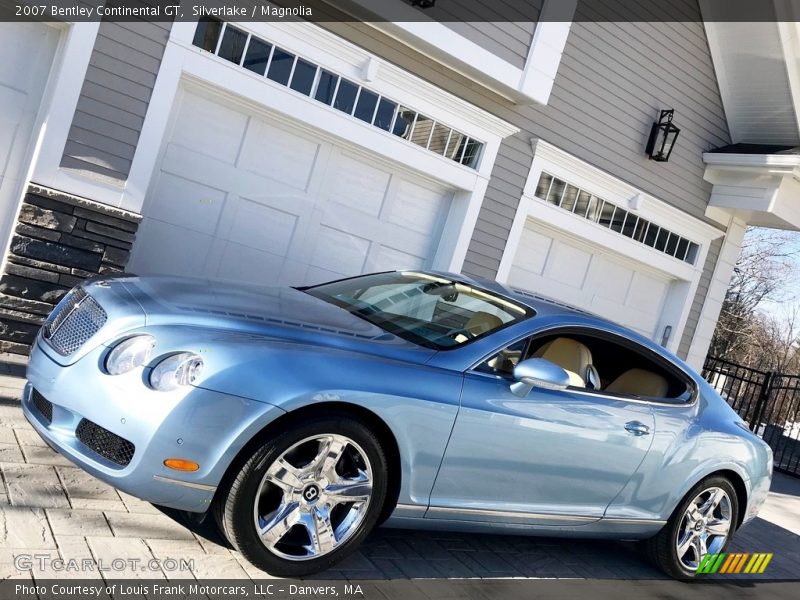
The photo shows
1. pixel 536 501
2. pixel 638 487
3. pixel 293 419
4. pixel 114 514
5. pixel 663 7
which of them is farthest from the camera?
pixel 663 7

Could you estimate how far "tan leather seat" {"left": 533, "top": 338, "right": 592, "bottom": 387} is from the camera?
461 cm

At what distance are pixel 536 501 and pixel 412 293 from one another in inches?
53.7

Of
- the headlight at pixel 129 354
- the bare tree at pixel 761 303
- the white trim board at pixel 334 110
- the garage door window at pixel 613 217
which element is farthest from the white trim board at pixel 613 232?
the bare tree at pixel 761 303

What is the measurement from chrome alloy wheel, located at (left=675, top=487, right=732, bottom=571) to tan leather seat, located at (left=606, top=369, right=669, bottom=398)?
0.72 m

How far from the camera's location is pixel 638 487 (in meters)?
4.65

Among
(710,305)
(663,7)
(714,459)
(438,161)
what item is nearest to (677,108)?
(663,7)

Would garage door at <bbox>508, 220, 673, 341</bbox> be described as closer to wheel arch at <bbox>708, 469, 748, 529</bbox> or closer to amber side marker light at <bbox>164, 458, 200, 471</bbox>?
wheel arch at <bbox>708, 469, 748, 529</bbox>

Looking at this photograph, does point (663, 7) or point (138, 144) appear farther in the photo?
point (663, 7)

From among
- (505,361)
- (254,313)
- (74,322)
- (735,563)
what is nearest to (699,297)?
(735,563)

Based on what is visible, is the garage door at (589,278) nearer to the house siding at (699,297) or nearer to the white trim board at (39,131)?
the house siding at (699,297)

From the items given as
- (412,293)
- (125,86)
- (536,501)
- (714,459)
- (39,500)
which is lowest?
(39,500)

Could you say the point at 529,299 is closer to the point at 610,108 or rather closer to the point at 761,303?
the point at 610,108

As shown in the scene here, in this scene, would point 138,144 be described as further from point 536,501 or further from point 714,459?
point 714,459

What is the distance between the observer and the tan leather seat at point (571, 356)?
4.61 m
